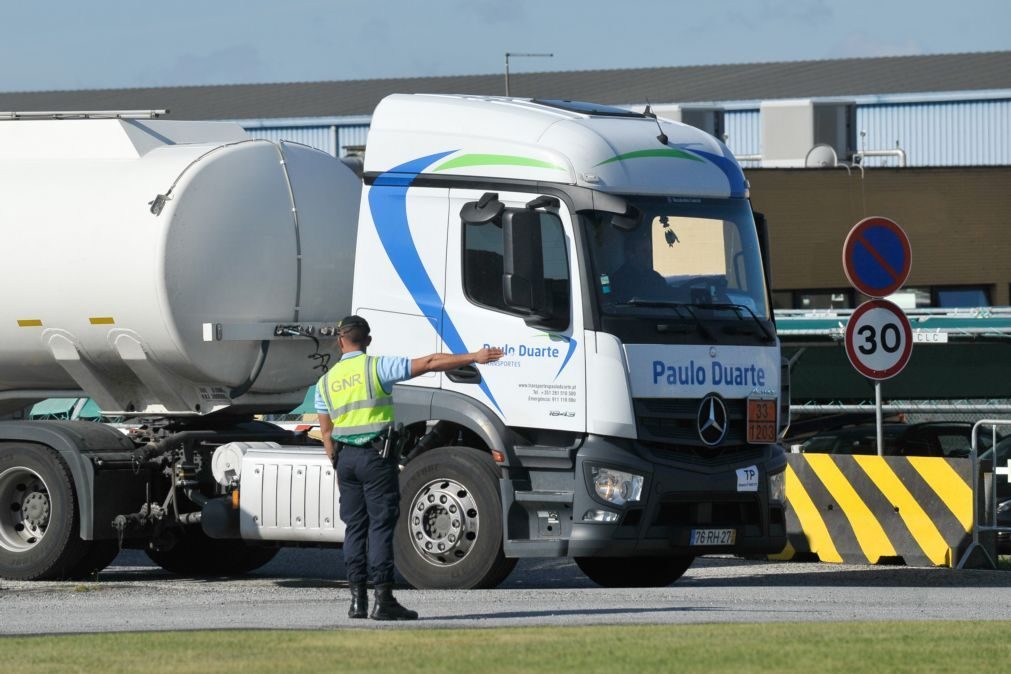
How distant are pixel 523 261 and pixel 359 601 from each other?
264cm

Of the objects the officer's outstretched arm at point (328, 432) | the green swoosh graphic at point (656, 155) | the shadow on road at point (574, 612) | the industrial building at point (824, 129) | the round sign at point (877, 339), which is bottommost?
the shadow on road at point (574, 612)

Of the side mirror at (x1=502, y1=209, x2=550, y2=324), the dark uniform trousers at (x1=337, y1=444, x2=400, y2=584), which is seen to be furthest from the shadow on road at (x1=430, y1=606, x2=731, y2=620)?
the side mirror at (x1=502, y1=209, x2=550, y2=324)

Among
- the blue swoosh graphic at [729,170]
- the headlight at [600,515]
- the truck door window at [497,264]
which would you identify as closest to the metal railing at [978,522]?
the blue swoosh graphic at [729,170]

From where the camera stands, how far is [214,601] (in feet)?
42.6

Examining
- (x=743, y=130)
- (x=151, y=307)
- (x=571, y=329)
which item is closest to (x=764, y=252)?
(x=571, y=329)

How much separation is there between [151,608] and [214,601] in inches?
24.4

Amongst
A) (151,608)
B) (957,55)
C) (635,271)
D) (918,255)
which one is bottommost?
(151,608)

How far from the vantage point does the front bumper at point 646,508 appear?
42.0ft

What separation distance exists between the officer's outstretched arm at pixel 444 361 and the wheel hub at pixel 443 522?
196 cm

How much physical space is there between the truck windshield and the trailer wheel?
4788 mm

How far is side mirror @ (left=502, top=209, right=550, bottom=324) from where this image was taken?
12.5 metres

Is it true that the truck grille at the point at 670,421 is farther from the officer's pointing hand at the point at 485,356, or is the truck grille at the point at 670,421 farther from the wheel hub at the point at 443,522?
the officer's pointing hand at the point at 485,356

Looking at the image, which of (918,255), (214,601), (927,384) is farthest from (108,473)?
(918,255)

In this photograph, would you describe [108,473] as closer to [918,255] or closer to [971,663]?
[971,663]
